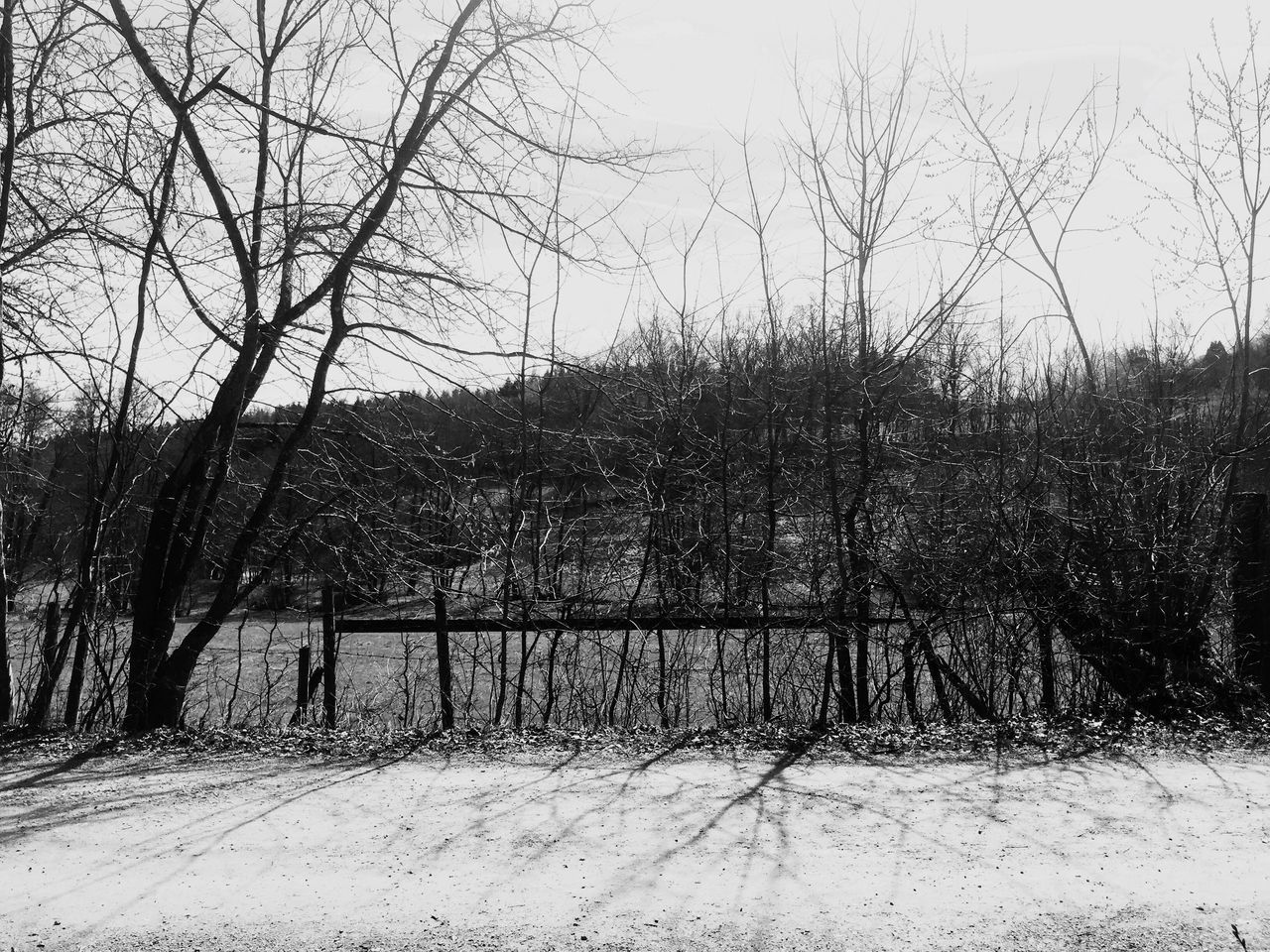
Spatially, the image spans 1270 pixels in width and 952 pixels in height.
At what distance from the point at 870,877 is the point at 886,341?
6448 millimetres

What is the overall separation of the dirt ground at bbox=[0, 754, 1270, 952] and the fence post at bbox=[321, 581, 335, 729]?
2.52 m

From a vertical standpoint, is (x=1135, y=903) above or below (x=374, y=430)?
below

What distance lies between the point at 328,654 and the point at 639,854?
561 centimetres

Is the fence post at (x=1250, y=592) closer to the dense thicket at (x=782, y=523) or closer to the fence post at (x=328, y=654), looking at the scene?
the dense thicket at (x=782, y=523)

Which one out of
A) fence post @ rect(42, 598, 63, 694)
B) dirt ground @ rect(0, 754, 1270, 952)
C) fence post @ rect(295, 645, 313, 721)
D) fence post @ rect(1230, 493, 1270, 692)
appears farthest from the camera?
fence post @ rect(295, 645, 313, 721)

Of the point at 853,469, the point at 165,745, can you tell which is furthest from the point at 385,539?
the point at 853,469

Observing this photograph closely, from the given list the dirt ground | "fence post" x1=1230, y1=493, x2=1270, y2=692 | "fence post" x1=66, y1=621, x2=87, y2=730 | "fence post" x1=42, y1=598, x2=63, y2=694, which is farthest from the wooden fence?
"fence post" x1=1230, y1=493, x2=1270, y2=692

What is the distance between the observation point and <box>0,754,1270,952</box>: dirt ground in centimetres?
422

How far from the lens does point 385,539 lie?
A: 374 inches

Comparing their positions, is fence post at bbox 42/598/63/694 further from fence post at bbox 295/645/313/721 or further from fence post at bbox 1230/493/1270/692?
fence post at bbox 1230/493/1270/692

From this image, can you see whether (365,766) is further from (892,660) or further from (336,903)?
(892,660)

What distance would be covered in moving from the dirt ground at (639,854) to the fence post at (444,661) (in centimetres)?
246

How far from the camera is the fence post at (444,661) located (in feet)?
31.5

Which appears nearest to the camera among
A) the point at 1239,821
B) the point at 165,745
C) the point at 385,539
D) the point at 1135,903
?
the point at 1135,903
